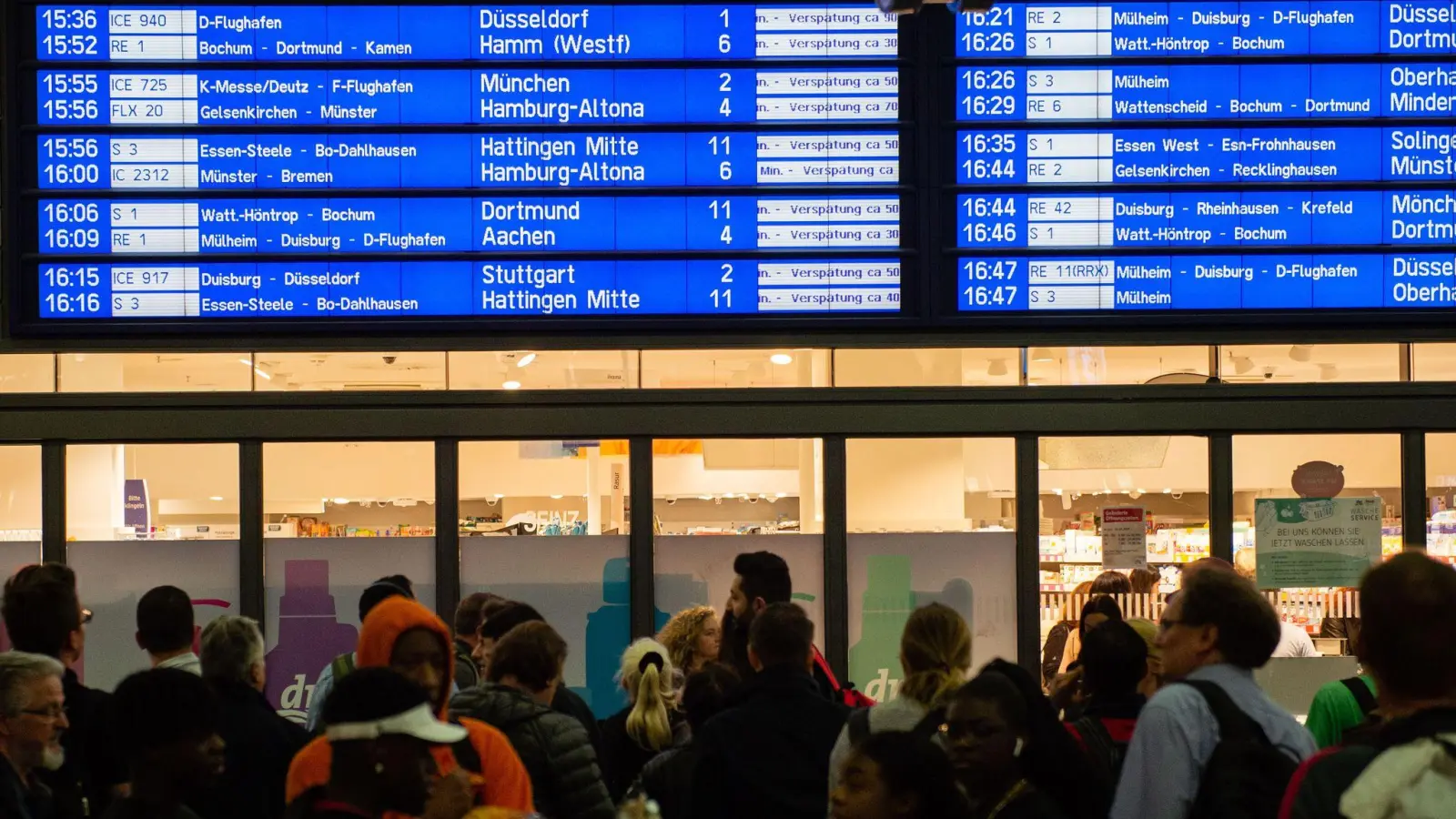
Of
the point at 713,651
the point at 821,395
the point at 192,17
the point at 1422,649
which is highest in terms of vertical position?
the point at 192,17

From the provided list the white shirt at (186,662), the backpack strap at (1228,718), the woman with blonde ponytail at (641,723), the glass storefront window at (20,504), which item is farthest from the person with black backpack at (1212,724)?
the glass storefront window at (20,504)

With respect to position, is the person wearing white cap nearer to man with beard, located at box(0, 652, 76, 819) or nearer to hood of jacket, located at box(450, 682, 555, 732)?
man with beard, located at box(0, 652, 76, 819)

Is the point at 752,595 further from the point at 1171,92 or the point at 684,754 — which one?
the point at 1171,92

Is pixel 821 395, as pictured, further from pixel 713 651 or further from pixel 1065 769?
pixel 1065 769

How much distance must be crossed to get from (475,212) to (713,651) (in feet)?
10.1

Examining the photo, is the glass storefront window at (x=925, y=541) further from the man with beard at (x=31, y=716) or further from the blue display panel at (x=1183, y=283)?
the man with beard at (x=31, y=716)

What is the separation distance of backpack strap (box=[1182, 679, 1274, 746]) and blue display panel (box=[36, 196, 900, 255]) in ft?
16.6

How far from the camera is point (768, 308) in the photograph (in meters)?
8.79

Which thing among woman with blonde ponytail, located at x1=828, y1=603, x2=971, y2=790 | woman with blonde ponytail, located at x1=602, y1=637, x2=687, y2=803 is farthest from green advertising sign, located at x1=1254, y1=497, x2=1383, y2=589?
woman with blonde ponytail, located at x1=828, y1=603, x2=971, y2=790

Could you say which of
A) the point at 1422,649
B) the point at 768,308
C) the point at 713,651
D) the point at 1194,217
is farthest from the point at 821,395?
the point at 1422,649

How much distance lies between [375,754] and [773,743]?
2.22 m

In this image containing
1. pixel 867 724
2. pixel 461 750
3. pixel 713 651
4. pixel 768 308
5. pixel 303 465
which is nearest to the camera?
pixel 461 750

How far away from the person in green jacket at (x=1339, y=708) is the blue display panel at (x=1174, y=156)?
3839mm

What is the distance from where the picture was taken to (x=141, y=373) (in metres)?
9.98
